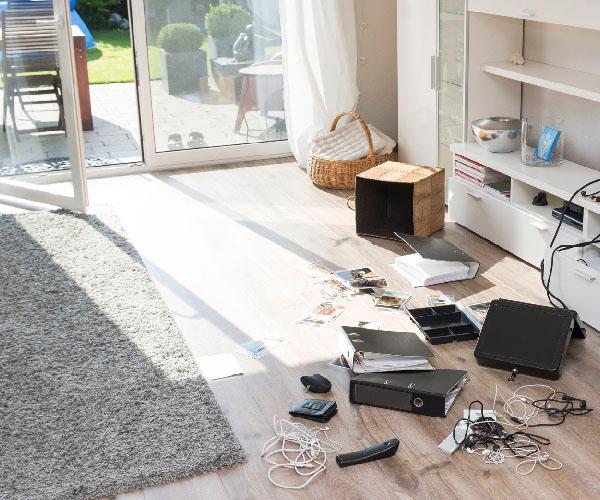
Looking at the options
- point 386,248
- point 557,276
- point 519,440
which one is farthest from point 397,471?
point 386,248

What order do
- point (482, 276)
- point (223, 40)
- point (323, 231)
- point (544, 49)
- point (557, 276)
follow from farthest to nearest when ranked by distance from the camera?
point (223, 40) → point (323, 231) → point (544, 49) → point (482, 276) → point (557, 276)

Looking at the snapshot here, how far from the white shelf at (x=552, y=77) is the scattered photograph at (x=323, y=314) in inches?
53.3

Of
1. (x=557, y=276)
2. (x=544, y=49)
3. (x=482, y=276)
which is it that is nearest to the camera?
(x=557, y=276)

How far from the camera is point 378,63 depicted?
6340 mm

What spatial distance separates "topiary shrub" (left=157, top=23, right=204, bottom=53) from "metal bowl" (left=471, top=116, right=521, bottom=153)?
213cm

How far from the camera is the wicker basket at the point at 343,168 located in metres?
5.59

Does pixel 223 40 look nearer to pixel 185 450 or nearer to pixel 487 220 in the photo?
pixel 487 220

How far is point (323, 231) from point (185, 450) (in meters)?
2.17

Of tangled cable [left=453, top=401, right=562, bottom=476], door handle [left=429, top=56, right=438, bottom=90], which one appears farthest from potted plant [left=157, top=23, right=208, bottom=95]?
tangled cable [left=453, top=401, right=562, bottom=476]

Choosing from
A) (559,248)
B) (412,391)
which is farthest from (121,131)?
(412,391)

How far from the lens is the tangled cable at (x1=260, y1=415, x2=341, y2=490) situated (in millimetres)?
2943

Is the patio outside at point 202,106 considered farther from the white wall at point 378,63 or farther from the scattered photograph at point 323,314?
the scattered photograph at point 323,314

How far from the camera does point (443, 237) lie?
4855 millimetres

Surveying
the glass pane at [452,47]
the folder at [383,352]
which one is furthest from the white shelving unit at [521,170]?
the folder at [383,352]
